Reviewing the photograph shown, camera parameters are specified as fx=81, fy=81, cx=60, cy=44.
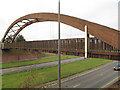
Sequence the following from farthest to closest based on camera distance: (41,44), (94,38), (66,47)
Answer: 1. (41,44)
2. (66,47)
3. (94,38)

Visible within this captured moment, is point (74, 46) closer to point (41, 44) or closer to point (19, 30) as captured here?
point (41, 44)

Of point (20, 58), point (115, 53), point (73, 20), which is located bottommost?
point (20, 58)

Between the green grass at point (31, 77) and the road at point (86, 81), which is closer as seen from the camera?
the green grass at point (31, 77)

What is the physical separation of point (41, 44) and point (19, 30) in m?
20.0

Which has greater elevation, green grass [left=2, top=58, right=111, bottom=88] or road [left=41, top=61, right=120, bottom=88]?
green grass [left=2, top=58, right=111, bottom=88]

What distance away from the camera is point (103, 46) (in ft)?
19.8

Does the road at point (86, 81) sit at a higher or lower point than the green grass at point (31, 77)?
lower

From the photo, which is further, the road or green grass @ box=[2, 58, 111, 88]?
the road

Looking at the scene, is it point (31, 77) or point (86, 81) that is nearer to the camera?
point (31, 77)

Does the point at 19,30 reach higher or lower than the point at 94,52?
higher

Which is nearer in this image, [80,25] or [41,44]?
[80,25]

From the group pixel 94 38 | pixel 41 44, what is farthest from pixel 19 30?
pixel 94 38

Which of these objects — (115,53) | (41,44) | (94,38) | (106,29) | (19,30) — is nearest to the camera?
(115,53)

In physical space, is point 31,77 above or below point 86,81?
above
